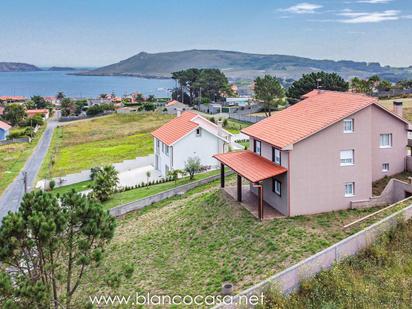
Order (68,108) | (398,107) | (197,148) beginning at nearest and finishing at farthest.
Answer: (398,107), (197,148), (68,108)

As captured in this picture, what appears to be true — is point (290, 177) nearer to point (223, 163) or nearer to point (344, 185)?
point (344, 185)

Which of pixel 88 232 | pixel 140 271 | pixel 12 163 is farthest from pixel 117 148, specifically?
pixel 88 232

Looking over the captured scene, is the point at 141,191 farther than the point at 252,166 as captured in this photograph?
Yes

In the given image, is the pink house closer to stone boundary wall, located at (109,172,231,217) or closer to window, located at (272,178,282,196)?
window, located at (272,178,282,196)

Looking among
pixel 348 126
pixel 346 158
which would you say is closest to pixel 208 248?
pixel 346 158

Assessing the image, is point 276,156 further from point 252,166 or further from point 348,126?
point 348,126

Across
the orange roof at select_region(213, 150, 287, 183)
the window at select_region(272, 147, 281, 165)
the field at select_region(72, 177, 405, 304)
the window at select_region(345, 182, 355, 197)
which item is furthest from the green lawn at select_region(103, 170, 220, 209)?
the window at select_region(345, 182, 355, 197)

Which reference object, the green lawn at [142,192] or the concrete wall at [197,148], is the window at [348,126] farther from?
the concrete wall at [197,148]

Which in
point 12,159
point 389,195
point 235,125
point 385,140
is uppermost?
point 235,125

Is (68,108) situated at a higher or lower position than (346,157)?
higher
